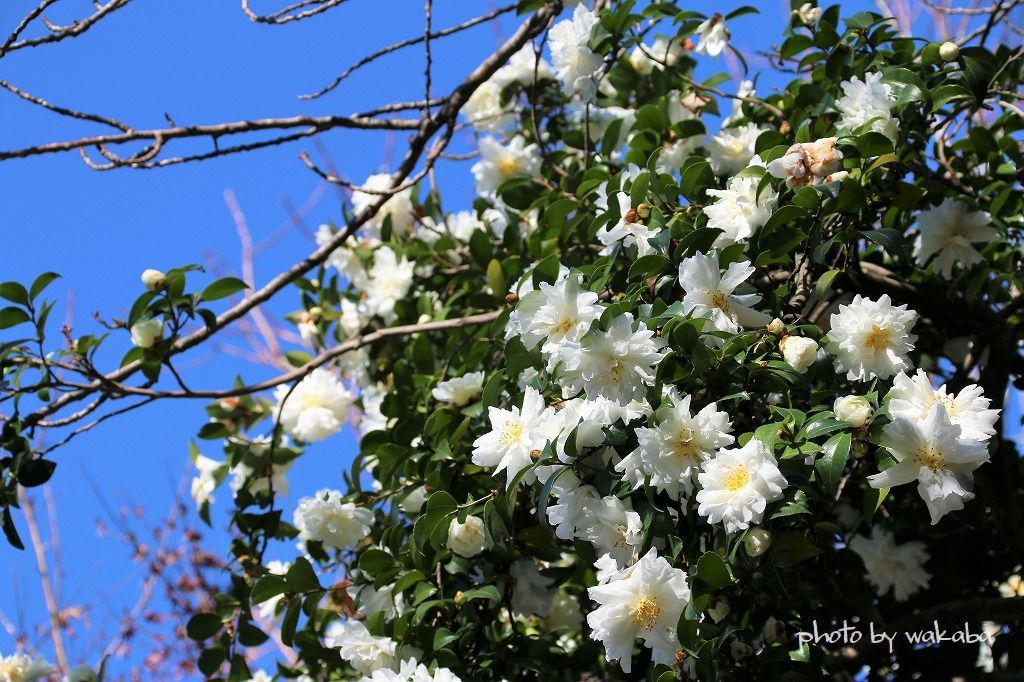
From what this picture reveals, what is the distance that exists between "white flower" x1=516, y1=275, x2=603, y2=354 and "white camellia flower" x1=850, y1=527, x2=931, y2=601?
92 cm

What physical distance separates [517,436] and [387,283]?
41.8 inches

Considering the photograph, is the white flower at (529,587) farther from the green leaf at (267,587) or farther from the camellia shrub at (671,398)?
the green leaf at (267,587)

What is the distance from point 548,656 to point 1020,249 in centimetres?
120

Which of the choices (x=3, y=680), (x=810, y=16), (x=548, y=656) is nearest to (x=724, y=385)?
(x=548, y=656)

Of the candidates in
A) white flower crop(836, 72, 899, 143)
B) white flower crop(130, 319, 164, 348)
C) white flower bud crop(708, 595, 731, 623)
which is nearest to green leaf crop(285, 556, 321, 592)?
white flower crop(130, 319, 164, 348)

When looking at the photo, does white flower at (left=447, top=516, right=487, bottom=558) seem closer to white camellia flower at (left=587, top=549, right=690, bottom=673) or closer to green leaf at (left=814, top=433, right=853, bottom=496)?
white camellia flower at (left=587, top=549, right=690, bottom=673)

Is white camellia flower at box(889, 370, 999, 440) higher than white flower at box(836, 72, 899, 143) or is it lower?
lower

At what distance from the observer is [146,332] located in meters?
1.90

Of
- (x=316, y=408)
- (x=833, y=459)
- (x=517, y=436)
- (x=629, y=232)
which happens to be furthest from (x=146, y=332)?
(x=833, y=459)

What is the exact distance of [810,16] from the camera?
203 centimetres

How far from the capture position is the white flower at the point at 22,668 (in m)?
1.94

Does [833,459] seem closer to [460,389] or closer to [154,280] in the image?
[460,389]

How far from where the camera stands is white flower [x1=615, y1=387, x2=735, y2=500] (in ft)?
4.44

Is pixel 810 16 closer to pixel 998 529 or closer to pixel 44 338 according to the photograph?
pixel 998 529
